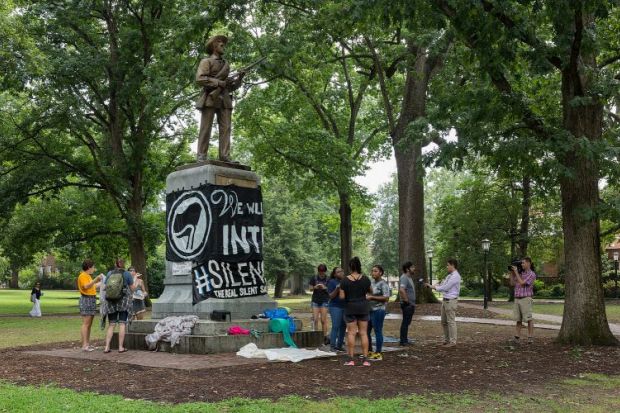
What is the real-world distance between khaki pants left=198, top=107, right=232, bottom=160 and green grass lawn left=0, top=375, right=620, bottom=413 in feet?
22.5

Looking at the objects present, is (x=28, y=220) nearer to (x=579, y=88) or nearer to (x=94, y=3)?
(x=94, y=3)

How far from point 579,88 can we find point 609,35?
307cm

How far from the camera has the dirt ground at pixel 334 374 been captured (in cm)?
816

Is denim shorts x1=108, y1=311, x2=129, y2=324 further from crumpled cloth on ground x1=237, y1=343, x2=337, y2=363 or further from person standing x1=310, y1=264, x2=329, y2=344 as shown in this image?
person standing x1=310, y1=264, x2=329, y2=344

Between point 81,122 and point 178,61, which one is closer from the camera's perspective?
point 178,61

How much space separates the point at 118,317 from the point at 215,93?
4922mm

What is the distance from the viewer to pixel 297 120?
110 feet

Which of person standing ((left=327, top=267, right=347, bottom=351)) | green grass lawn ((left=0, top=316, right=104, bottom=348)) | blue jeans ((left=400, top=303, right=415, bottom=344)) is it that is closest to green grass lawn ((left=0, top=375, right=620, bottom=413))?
person standing ((left=327, top=267, right=347, bottom=351))

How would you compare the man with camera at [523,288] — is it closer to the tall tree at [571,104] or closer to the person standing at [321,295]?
the tall tree at [571,104]

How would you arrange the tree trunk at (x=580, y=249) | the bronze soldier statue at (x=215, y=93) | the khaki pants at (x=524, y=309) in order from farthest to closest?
the khaki pants at (x=524, y=309), the bronze soldier statue at (x=215, y=93), the tree trunk at (x=580, y=249)

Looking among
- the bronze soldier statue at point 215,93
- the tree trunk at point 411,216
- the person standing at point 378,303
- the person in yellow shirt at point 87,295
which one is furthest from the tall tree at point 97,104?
the person standing at point 378,303

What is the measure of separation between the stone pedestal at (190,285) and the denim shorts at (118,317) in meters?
1.08

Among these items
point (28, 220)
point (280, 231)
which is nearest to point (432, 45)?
point (28, 220)

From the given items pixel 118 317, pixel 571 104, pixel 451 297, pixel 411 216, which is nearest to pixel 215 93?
pixel 118 317
